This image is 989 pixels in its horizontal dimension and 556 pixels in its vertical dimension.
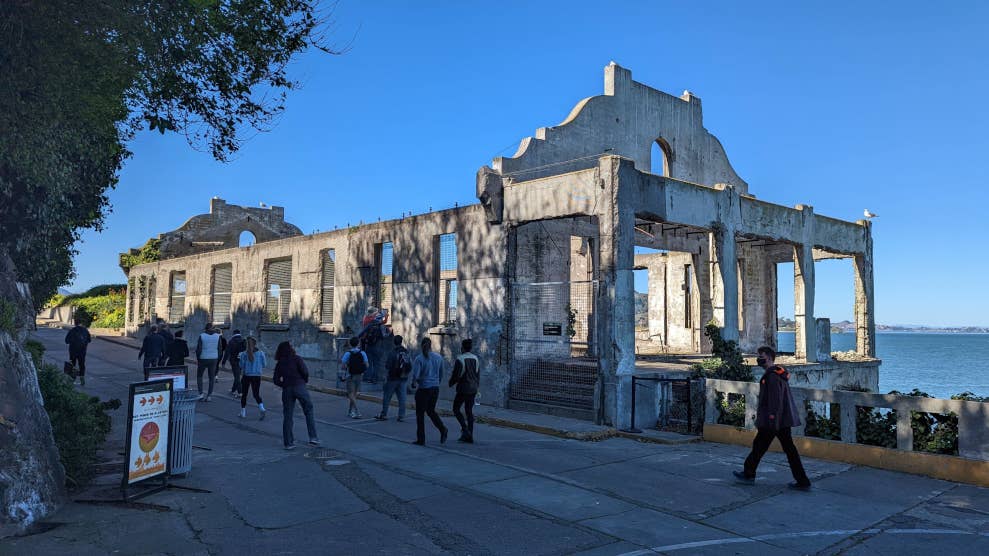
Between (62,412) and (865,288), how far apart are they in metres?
23.3

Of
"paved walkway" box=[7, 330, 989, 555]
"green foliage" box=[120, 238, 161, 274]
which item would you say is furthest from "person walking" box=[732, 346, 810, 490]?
"green foliage" box=[120, 238, 161, 274]

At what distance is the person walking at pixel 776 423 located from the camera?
8.15 meters

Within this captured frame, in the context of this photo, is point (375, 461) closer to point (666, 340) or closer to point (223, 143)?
point (223, 143)

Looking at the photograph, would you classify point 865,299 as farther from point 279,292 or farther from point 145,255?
point 145,255

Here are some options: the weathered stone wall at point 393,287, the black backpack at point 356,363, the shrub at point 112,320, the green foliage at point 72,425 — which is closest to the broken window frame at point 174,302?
the weathered stone wall at point 393,287

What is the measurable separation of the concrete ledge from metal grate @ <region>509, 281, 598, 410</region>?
155 inches

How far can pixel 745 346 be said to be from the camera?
25844 millimetres

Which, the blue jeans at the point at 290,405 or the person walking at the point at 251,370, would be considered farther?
the person walking at the point at 251,370

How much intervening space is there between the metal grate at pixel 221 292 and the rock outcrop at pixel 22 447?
2097 centimetres

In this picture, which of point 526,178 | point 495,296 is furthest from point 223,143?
point 526,178

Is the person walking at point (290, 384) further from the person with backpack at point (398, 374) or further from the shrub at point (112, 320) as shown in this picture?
the shrub at point (112, 320)

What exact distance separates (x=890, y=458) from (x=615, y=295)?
18.1ft

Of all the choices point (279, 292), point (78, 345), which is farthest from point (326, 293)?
point (78, 345)

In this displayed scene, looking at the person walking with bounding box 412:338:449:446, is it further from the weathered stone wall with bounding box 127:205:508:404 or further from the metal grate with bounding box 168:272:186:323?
the metal grate with bounding box 168:272:186:323
